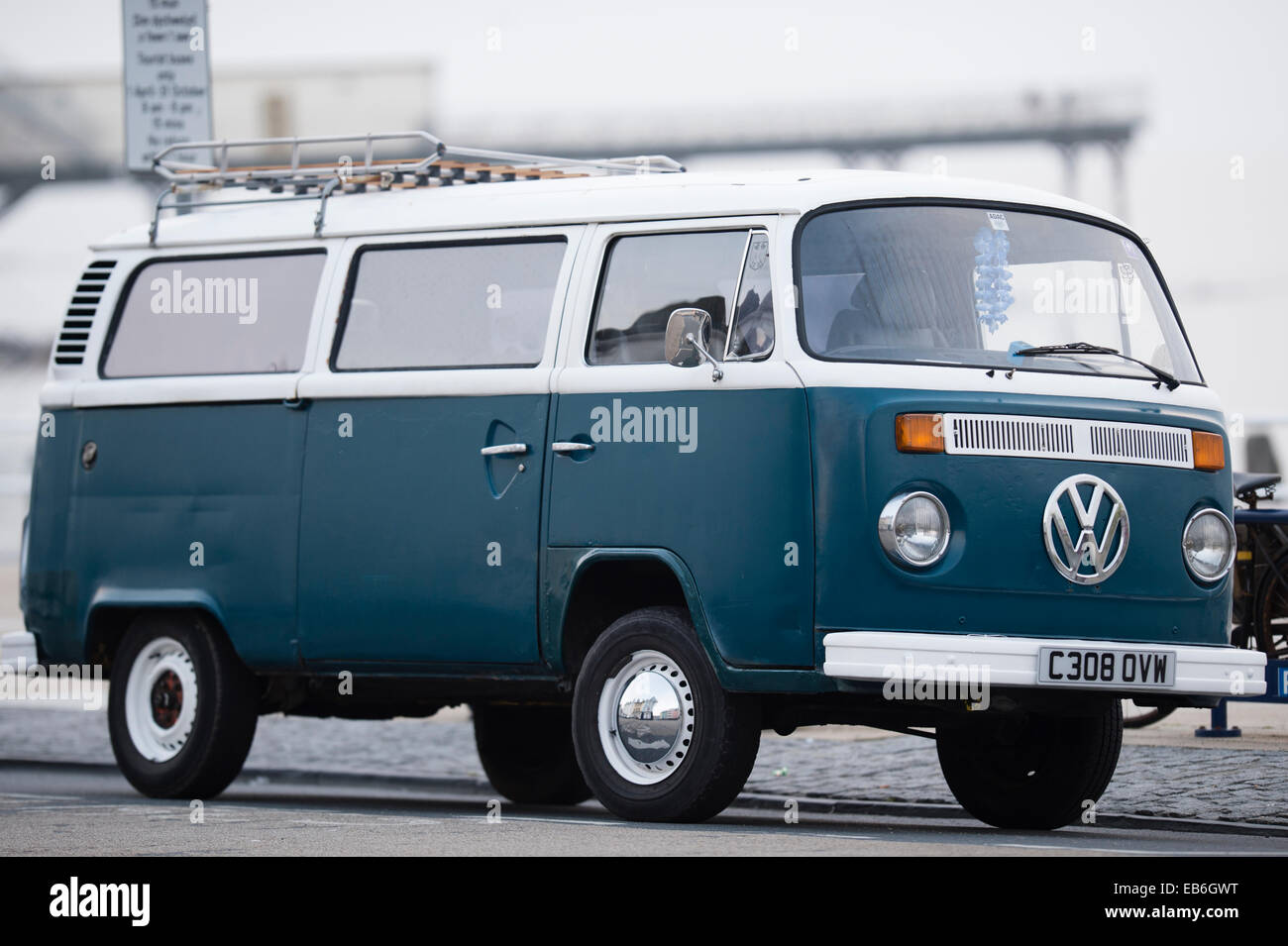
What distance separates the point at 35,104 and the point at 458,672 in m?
42.5

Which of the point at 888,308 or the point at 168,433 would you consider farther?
the point at 168,433

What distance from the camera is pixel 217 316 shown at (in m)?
11.9

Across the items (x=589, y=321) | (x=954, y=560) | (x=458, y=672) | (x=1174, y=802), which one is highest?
(x=589, y=321)

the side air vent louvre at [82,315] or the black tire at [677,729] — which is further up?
the side air vent louvre at [82,315]

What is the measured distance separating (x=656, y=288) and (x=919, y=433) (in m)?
1.44

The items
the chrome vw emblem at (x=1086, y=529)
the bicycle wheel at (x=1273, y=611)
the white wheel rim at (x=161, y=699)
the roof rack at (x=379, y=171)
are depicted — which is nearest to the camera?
the chrome vw emblem at (x=1086, y=529)

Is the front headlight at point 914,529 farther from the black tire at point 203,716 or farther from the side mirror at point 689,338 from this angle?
the black tire at point 203,716

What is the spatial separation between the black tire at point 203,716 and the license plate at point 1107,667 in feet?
13.9

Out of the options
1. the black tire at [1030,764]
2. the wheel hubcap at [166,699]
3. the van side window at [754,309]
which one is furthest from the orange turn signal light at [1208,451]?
the wheel hubcap at [166,699]

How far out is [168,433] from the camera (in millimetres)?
11828

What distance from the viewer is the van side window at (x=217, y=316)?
37.8 ft

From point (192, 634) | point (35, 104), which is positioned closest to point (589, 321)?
point (192, 634)

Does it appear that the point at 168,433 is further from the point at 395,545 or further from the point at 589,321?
the point at 589,321

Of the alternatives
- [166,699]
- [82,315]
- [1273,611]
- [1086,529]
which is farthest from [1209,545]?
[82,315]
